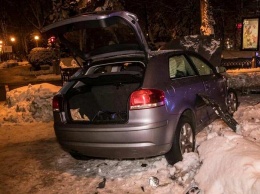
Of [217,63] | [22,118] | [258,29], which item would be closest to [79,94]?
[22,118]

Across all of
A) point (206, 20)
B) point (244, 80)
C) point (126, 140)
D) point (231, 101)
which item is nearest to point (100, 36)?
point (206, 20)

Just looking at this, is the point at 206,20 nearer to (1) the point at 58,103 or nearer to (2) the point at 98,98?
(2) the point at 98,98

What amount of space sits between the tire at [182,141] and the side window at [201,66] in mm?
1426

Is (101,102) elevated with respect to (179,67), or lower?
lower

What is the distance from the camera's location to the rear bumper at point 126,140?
4395mm

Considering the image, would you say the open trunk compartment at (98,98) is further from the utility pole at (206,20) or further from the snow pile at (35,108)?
the utility pole at (206,20)

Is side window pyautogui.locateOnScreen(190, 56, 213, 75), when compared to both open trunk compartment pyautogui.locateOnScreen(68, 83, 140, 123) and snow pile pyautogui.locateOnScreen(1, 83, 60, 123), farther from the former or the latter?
snow pile pyautogui.locateOnScreen(1, 83, 60, 123)

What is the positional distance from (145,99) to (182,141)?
105cm

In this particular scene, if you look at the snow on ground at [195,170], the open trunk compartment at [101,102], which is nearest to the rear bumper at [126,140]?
the snow on ground at [195,170]

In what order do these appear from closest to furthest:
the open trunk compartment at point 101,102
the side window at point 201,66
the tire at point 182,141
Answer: the tire at point 182,141 → the open trunk compartment at point 101,102 → the side window at point 201,66

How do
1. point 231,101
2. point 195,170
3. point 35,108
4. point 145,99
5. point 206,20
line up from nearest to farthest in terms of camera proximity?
1. point 145,99
2. point 195,170
3. point 231,101
4. point 35,108
5. point 206,20

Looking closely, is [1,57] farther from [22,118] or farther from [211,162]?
[211,162]

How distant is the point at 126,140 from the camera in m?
4.44

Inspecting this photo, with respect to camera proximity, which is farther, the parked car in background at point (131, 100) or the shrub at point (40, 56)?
the shrub at point (40, 56)
